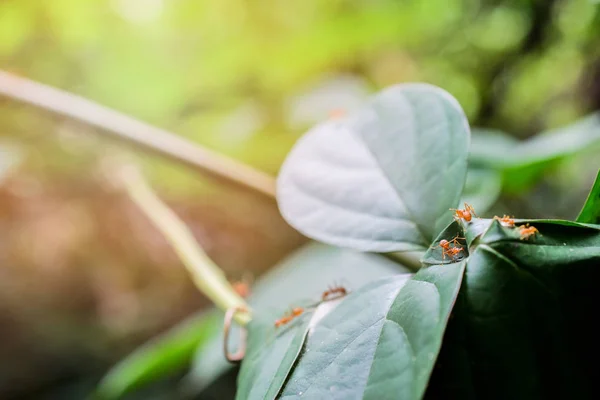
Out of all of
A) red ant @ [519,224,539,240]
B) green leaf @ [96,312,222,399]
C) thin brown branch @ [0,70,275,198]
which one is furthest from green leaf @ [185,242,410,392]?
red ant @ [519,224,539,240]

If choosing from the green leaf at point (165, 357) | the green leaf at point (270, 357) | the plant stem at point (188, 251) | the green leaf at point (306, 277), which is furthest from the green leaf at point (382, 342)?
the green leaf at point (165, 357)

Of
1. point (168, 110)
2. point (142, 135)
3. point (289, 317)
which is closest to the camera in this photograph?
point (289, 317)

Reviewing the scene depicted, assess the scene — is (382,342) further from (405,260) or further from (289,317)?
(405,260)

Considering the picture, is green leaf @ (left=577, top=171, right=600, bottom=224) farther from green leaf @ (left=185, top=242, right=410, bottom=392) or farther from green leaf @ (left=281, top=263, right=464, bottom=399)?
green leaf @ (left=185, top=242, right=410, bottom=392)

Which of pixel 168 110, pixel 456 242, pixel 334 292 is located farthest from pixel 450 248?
pixel 168 110

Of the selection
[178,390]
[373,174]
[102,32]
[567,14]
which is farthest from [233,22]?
[373,174]

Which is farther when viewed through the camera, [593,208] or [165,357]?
[165,357]

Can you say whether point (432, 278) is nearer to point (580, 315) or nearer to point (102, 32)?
point (580, 315)

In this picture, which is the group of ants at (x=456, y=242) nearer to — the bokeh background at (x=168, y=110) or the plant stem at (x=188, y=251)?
the plant stem at (x=188, y=251)
